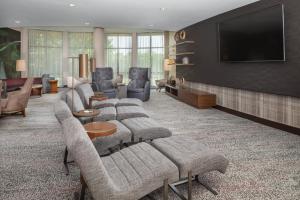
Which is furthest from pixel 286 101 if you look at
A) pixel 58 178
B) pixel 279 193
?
pixel 58 178

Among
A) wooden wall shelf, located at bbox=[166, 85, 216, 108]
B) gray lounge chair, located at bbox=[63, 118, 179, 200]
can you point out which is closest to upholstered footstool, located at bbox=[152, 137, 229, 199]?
gray lounge chair, located at bbox=[63, 118, 179, 200]

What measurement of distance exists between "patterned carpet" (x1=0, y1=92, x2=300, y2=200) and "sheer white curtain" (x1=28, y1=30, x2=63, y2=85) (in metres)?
7.79

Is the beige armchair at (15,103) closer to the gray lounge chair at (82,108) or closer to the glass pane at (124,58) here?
the gray lounge chair at (82,108)

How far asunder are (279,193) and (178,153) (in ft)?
3.39

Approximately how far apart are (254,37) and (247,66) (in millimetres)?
710

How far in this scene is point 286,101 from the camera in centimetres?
528

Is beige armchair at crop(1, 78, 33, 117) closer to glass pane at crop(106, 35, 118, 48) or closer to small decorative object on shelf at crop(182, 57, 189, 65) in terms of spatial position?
small decorative object on shelf at crop(182, 57, 189, 65)

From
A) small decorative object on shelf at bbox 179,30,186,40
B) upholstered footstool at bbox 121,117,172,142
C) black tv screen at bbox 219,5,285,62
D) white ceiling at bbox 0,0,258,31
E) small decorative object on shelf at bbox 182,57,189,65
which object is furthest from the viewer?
small decorative object on shelf at bbox 179,30,186,40

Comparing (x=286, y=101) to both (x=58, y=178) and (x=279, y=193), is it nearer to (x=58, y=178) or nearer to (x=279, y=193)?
(x=279, y=193)

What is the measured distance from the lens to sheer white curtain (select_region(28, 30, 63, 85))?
1362cm

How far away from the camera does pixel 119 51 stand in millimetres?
14547

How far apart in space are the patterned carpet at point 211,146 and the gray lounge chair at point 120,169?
41 centimetres

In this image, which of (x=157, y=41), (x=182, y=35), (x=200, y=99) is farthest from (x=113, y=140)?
(x=157, y=41)

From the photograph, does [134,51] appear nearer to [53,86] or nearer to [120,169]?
[53,86]
